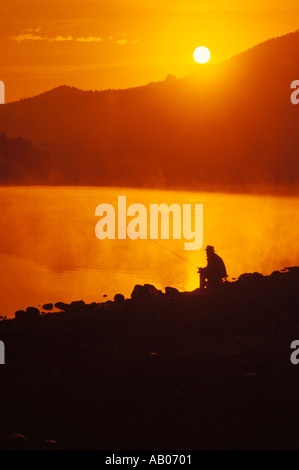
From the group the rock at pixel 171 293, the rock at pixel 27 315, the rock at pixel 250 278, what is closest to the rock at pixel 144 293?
the rock at pixel 171 293

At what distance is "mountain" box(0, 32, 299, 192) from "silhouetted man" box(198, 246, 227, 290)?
42.2 metres

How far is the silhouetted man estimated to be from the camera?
570 inches

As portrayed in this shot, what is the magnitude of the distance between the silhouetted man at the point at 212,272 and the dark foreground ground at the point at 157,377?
1940mm

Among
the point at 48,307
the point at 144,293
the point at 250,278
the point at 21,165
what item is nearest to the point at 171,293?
the point at 144,293

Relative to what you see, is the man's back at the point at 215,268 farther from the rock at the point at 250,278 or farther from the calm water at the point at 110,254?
the calm water at the point at 110,254

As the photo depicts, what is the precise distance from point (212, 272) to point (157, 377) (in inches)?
238

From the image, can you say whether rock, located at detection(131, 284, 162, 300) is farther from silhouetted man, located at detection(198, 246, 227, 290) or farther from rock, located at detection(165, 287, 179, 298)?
silhouetted man, located at detection(198, 246, 227, 290)

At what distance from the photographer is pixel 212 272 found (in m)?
14.6

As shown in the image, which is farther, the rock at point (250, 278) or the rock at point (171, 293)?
the rock at point (250, 278)

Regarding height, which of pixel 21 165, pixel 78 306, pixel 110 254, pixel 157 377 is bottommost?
→ pixel 157 377

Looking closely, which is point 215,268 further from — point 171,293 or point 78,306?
point 78,306

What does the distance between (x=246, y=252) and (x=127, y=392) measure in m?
13.8

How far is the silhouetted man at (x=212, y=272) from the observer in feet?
47.5
